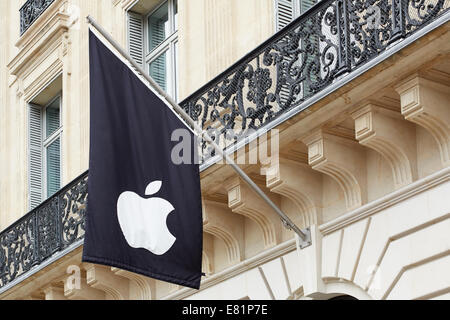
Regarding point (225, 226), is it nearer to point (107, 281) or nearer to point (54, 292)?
point (107, 281)

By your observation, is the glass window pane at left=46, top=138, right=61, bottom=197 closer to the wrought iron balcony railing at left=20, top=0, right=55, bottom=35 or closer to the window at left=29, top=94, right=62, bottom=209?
the window at left=29, top=94, right=62, bottom=209

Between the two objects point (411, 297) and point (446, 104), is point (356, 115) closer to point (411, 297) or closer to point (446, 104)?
point (446, 104)

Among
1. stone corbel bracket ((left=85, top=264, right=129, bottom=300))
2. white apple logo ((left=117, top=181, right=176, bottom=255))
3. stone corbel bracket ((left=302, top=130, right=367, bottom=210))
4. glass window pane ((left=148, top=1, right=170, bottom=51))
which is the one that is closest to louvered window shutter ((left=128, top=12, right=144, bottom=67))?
glass window pane ((left=148, top=1, right=170, bottom=51))

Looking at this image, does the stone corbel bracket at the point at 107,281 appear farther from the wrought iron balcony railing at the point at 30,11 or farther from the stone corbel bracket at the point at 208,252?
the wrought iron balcony railing at the point at 30,11

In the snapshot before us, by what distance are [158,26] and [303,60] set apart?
5.23 m

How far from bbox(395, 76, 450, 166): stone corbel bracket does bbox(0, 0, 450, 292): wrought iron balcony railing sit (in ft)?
1.26

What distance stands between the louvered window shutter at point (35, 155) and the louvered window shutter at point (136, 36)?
2.94 meters

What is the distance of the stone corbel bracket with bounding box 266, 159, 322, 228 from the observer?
40.0ft

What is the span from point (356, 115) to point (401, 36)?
0.98 m

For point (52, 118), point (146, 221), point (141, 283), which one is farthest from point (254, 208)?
point (52, 118)

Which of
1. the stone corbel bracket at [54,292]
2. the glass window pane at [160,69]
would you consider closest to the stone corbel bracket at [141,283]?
the stone corbel bracket at [54,292]

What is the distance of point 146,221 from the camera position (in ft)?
37.1

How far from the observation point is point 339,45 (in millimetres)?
11508

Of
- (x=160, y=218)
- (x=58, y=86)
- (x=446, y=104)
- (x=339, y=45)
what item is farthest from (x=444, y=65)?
(x=58, y=86)
